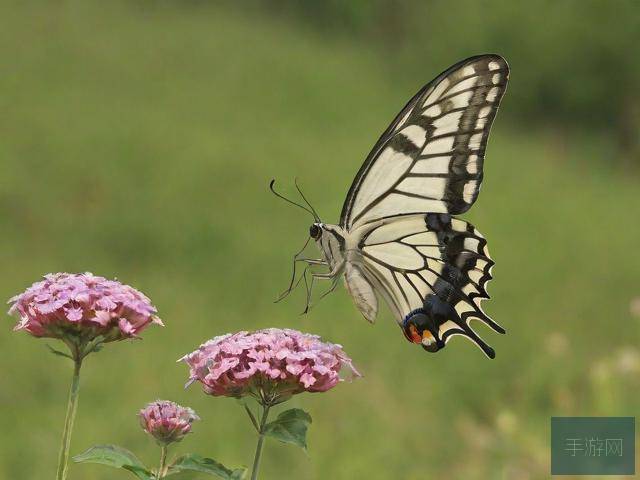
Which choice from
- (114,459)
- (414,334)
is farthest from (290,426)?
(414,334)

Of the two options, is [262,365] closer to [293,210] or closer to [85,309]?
[85,309]

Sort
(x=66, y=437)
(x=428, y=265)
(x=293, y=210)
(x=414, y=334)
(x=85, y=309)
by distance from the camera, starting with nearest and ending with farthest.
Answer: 1. (x=66, y=437)
2. (x=85, y=309)
3. (x=414, y=334)
4. (x=428, y=265)
5. (x=293, y=210)

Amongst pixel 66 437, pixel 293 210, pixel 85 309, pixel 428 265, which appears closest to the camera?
pixel 66 437

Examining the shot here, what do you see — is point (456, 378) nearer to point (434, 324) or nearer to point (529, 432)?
point (529, 432)

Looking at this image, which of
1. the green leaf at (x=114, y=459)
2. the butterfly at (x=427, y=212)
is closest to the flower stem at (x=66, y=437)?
the green leaf at (x=114, y=459)

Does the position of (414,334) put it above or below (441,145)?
below

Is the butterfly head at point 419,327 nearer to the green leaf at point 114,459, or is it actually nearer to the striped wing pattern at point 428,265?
the striped wing pattern at point 428,265

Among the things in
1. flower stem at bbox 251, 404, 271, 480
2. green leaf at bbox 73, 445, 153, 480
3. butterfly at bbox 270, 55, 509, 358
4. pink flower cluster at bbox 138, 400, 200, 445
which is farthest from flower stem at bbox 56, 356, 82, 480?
butterfly at bbox 270, 55, 509, 358
